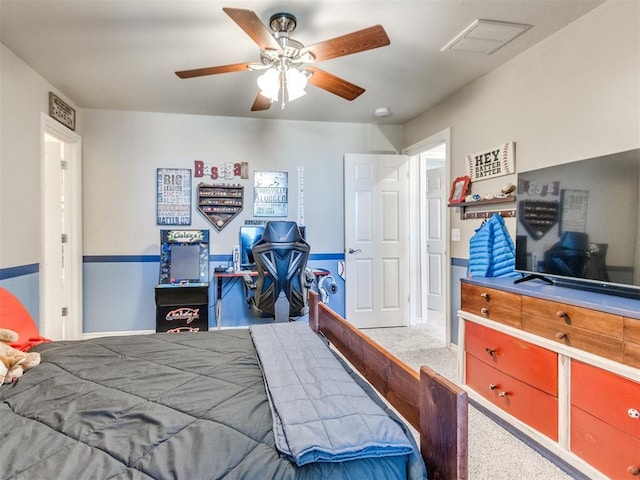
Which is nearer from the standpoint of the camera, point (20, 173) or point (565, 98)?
point (565, 98)

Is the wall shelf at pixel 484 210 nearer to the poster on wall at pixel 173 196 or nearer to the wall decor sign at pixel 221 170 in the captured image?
the wall decor sign at pixel 221 170

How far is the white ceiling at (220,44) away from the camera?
197cm

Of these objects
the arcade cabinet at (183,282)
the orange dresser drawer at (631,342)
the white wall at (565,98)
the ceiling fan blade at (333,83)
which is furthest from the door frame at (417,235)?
the orange dresser drawer at (631,342)

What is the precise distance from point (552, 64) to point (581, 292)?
1513mm

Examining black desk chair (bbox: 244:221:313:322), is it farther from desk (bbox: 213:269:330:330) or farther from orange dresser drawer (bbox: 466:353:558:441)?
orange dresser drawer (bbox: 466:353:558:441)

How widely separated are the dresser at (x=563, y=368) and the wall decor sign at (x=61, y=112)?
3665mm

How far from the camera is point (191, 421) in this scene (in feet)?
3.24

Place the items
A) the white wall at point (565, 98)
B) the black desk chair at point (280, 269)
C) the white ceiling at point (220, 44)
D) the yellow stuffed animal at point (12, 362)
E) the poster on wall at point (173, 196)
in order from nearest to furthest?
the yellow stuffed animal at point (12, 362), the white wall at point (565, 98), the white ceiling at point (220, 44), the black desk chair at point (280, 269), the poster on wall at point (173, 196)

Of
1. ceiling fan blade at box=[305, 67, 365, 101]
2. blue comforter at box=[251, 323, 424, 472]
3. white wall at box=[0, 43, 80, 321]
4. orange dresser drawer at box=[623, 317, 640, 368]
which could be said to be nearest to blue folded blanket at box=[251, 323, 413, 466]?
blue comforter at box=[251, 323, 424, 472]

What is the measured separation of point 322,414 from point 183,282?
284 cm

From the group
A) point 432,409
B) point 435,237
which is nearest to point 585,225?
point 432,409

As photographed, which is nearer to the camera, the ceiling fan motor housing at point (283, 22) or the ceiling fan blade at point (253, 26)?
the ceiling fan blade at point (253, 26)

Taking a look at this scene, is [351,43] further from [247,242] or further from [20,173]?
[20,173]

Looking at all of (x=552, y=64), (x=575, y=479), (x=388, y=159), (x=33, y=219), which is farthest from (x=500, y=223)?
(x=33, y=219)
